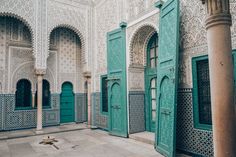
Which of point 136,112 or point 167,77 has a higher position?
point 167,77

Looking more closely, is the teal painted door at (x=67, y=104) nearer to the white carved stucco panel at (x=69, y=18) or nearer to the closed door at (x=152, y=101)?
the white carved stucco panel at (x=69, y=18)

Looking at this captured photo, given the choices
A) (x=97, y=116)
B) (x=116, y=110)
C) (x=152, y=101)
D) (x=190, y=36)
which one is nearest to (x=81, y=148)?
(x=116, y=110)

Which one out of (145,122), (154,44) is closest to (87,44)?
(154,44)

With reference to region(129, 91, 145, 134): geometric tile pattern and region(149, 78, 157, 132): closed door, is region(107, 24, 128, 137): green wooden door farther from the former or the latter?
region(149, 78, 157, 132): closed door

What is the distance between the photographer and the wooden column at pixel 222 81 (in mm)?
1691

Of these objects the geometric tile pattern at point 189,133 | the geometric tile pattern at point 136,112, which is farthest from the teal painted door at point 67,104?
the geometric tile pattern at point 189,133

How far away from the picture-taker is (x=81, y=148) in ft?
14.8

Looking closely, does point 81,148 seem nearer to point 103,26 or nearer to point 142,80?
point 142,80

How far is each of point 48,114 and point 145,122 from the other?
153 inches

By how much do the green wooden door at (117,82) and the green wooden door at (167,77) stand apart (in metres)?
1.49

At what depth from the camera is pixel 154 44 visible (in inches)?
219

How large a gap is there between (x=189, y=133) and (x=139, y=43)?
9.41 ft

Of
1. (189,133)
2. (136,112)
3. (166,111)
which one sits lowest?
(189,133)

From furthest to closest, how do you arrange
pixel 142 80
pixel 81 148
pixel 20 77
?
pixel 20 77 → pixel 142 80 → pixel 81 148
